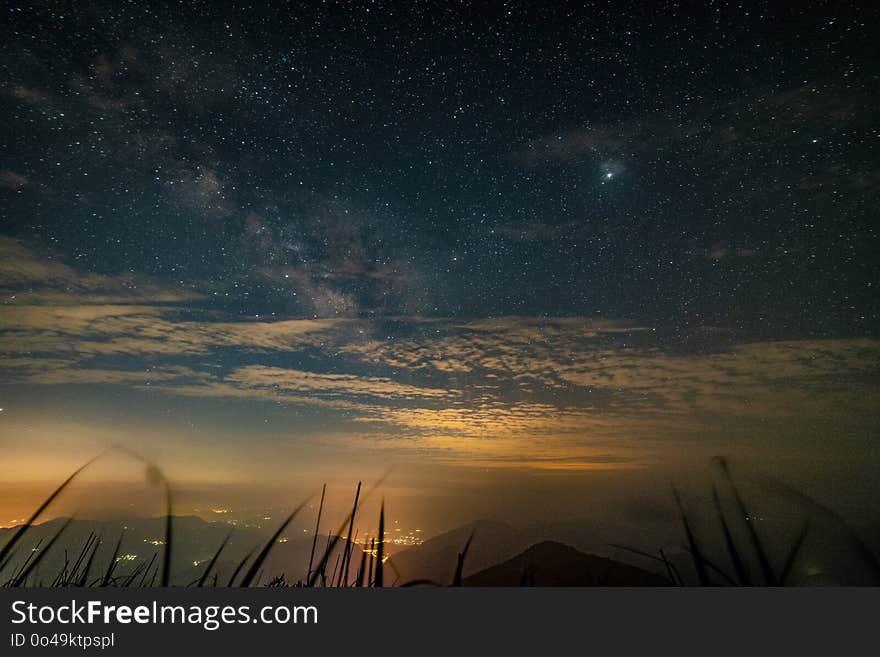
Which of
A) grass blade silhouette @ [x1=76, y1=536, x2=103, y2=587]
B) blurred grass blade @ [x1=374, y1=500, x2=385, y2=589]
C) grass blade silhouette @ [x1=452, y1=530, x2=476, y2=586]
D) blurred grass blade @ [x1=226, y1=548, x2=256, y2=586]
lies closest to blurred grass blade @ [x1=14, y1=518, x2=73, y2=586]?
grass blade silhouette @ [x1=76, y1=536, x2=103, y2=587]

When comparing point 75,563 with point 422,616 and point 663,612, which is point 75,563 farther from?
point 663,612

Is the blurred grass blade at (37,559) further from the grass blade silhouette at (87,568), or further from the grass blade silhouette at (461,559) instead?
the grass blade silhouette at (461,559)

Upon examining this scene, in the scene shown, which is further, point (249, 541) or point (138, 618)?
point (249, 541)

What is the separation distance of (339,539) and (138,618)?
946mm

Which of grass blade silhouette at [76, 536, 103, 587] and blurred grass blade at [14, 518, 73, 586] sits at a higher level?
blurred grass blade at [14, 518, 73, 586]

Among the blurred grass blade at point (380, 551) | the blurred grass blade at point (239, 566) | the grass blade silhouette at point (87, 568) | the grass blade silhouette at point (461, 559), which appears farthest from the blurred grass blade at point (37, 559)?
the grass blade silhouette at point (461, 559)

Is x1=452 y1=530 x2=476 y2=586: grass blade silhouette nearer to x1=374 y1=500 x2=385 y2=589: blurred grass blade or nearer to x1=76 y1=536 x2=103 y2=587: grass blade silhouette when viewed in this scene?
x1=374 y1=500 x2=385 y2=589: blurred grass blade

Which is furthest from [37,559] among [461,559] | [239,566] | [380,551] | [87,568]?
[461,559]

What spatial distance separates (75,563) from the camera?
2.35 metres

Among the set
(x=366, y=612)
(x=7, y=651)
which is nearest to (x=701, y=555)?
(x=366, y=612)

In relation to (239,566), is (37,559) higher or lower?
higher

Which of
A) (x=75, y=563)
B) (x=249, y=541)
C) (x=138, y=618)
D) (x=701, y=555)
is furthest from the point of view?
(x=75, y=563)

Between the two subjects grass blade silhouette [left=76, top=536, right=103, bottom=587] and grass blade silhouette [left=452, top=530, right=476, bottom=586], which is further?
grass blade silhouette [left=76, top=536, right=103, bottom=587]

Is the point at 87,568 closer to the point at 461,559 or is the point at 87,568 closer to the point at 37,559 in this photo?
the point at 37,559
